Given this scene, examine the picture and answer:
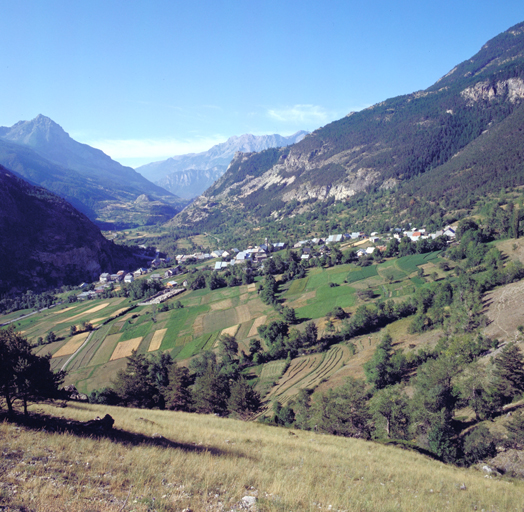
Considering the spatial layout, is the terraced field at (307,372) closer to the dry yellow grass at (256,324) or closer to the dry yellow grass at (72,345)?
the dry yellow grass at (256,324)

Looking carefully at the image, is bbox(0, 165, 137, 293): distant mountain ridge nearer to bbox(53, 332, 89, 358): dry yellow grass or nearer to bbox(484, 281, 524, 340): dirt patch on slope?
bbox(53, 332, 89, 358): dry yellow grass

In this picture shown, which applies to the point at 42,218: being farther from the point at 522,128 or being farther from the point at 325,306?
the point at 522,128

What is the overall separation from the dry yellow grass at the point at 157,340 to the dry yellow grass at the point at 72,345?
59.8ft

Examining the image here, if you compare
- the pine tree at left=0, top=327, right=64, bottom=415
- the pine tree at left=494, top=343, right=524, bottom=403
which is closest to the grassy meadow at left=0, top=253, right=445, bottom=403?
the pine tree at left=494, top=343, right=524, bottom=403

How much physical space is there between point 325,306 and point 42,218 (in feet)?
519

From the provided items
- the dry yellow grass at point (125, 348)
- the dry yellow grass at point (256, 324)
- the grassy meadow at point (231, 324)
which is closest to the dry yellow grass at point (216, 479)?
the grassy meadow at point (231, 324)

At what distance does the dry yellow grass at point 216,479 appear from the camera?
8922mm

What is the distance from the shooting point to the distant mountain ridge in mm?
129250

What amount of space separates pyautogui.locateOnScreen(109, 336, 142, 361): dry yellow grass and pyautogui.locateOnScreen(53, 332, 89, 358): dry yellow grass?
10.8 metres

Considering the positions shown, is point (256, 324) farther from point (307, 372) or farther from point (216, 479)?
point (216, 479)

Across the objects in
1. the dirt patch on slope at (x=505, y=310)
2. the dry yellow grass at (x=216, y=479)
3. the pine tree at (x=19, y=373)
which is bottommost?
the dirt patch on slope at (x=505, y=310)

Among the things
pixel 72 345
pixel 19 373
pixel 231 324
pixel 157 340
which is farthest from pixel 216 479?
pixel 72 345

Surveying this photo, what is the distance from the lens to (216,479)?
35.6 feet

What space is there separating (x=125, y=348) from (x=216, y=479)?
65.5m
